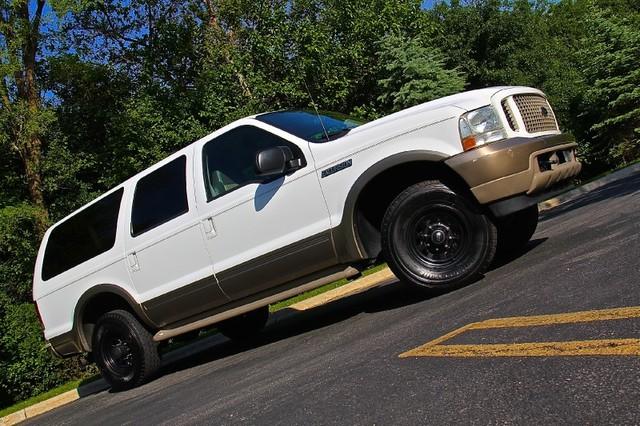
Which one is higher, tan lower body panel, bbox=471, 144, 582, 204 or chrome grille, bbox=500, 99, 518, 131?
chrome grille, bbox=500, 99, 518, 131

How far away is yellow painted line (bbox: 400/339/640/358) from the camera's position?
2789 millimetres

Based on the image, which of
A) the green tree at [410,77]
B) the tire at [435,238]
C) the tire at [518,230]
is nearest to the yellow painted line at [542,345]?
the tire at [435,238]

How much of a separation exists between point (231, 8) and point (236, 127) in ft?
46.6

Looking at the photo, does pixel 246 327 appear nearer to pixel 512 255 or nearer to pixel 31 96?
pixel 512 255

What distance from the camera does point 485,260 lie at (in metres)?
4.96

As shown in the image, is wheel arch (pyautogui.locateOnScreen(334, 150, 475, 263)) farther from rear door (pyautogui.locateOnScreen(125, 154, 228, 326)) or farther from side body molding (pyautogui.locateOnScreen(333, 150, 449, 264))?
rear door (pyautogui.locateOnScreen(125, 154, 228, 326))

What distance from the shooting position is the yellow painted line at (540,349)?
2789 mm

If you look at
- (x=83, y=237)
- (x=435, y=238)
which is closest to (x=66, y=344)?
(x=83, y=237)

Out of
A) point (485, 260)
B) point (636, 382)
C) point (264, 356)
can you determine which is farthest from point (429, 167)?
point (636, 382)

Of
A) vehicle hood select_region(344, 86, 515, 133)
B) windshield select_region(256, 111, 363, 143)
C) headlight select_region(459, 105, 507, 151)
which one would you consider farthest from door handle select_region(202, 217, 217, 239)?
headlight select_region(459, 105, 507, 151)

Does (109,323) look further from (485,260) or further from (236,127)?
(485,260)

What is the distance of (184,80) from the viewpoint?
19938 millimetres

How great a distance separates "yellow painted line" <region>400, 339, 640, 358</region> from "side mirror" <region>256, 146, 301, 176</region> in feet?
7.01

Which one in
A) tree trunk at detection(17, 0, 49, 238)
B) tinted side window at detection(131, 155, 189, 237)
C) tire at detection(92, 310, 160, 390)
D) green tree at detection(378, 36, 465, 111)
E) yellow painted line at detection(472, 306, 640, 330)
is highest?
tree trunk at detection(17, 0, 49, 238)
